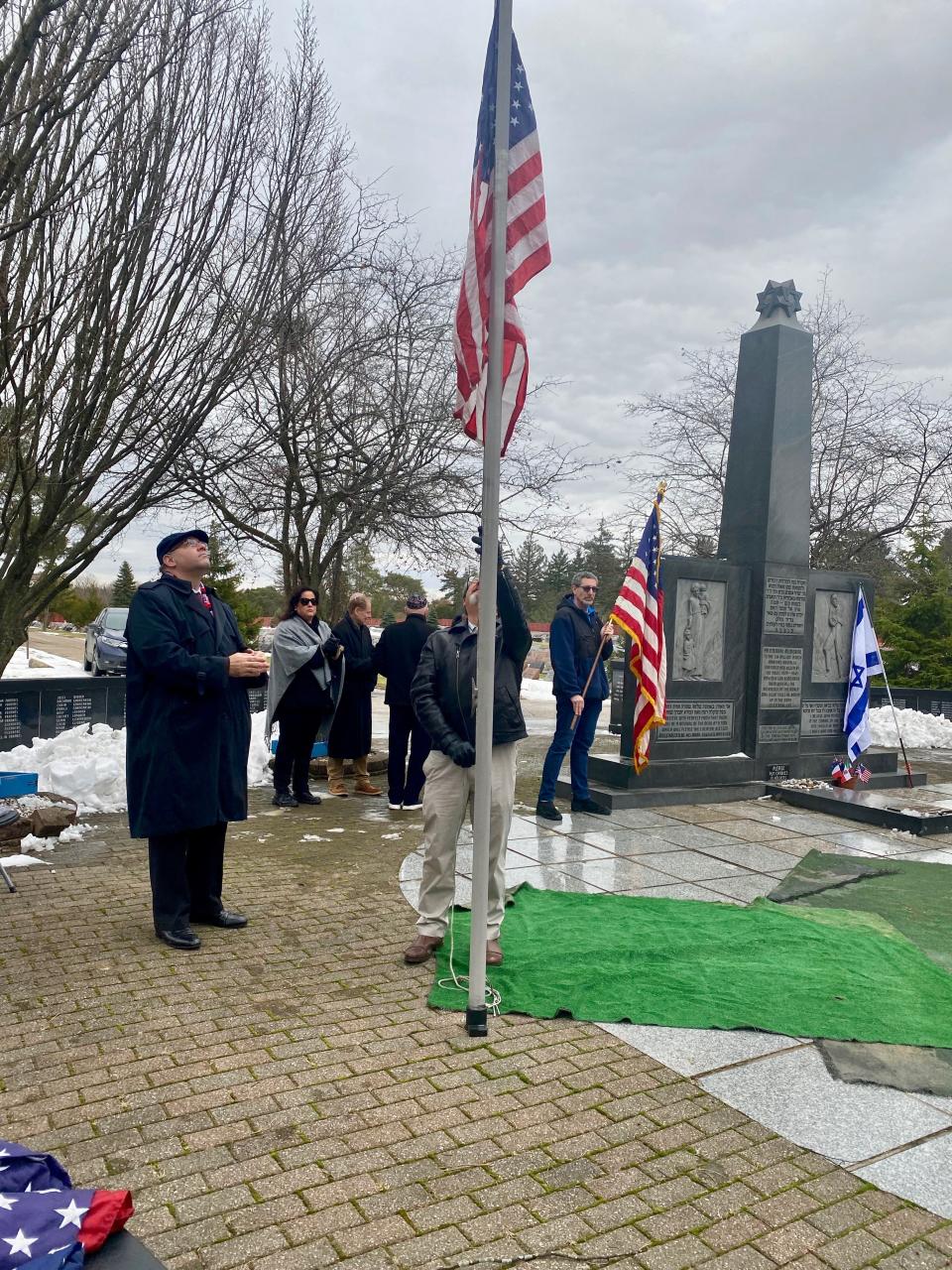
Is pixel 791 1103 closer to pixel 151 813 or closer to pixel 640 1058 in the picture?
pixel 640 1058

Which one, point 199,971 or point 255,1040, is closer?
point 255,1040

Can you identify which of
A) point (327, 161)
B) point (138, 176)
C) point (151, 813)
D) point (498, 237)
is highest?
point (327, 161)

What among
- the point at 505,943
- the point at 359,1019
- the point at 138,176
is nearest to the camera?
the point at 359,1019

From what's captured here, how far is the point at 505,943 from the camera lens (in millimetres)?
5211

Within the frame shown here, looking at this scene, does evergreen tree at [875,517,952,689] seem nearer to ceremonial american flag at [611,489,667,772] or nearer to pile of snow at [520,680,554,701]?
pile of snow at [520,680,554,701]

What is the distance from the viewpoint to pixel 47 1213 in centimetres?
242

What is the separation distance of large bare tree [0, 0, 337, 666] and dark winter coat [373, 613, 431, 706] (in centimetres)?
249

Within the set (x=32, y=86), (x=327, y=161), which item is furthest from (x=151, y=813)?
(x=327, y=161)

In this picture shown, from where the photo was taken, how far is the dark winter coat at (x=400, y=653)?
29.5 ft

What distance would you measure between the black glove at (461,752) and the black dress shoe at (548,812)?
13.0ft

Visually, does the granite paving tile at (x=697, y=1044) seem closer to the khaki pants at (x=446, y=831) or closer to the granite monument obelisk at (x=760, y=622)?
the khaki pants at (x=446, y=831)

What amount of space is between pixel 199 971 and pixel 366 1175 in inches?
78.3

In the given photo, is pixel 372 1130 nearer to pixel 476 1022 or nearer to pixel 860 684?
pixel 476 1022

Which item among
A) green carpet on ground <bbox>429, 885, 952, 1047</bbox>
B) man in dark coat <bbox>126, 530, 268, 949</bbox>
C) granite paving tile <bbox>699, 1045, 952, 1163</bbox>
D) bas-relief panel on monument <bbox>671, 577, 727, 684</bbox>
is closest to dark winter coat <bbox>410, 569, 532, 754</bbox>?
man in dark coat <bbox>126, 530, 268, 949</bbox>
